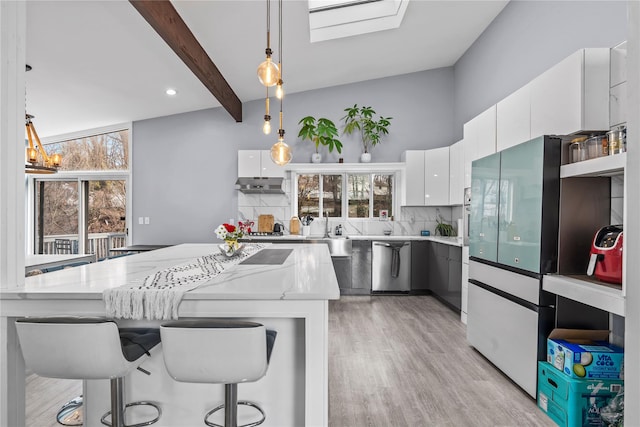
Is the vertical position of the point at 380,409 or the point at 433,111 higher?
the point at 433,111

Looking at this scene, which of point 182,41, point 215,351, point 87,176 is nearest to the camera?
point 215,351

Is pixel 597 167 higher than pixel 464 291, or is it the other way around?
pixel 597 167

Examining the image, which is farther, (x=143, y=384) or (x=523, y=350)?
(x=523, y=350)

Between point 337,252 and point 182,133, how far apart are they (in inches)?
122

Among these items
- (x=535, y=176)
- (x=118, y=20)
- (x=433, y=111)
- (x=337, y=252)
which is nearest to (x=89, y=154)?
(x=118, y=20)

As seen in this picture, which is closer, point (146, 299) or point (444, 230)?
point (146, 299)

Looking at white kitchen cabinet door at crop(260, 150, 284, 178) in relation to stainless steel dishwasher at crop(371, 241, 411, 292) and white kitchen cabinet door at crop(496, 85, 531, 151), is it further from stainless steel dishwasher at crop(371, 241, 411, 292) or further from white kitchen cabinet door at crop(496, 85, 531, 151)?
white kitchen cabinet door at crop(496, 85, 531, 151)

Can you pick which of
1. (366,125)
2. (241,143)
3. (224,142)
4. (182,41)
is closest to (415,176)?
(366,125)

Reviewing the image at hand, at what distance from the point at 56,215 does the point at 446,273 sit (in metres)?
6.09

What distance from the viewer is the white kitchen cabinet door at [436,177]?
5.28m

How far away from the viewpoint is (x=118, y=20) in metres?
2.98

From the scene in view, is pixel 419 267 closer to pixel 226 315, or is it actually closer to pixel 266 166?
pixel 266 166

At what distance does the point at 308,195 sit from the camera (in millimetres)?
5957

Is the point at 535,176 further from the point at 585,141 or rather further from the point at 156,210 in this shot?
the point at 156,210
